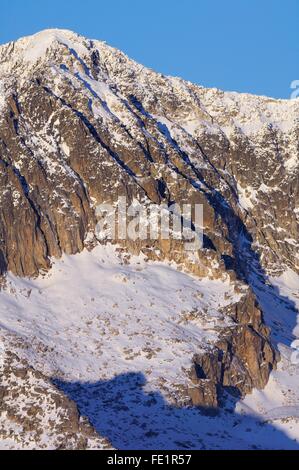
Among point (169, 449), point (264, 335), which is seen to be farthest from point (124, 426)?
point (264, 335)

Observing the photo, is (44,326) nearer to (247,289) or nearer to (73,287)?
(73,287)

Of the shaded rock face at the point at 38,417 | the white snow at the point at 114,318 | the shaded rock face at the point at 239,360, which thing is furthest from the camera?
the shaded rock face at the point at 239,360

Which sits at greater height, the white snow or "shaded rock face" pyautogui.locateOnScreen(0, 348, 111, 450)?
the white snow

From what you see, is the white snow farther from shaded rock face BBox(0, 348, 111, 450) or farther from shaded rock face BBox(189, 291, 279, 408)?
shaded rock face BBox(0, 348, 111, 450)

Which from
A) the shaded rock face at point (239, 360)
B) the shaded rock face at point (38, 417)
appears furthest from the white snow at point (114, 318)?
the shaded rock face at point (38, 417)

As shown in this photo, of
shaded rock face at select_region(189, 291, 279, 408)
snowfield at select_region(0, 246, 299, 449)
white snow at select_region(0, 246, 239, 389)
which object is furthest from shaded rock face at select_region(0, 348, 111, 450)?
shaded rock face at select_region(189, 291, 279, 408)

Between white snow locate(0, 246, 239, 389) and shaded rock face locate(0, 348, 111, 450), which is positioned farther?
white snow locate(0, 246, 239, 389)

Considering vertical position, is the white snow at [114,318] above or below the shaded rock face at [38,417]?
above

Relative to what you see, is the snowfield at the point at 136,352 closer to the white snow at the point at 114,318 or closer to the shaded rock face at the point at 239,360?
the white snow at the point at 114,318

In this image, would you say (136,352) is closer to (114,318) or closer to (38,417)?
(114,318)

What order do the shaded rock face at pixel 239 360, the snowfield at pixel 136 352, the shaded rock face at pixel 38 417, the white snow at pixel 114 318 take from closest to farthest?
the shaded rock face at pixel 38 417, the snowfield at pixel 136 352, the white snow at pixel 114 318, the shaded rock face at pixel 239 360

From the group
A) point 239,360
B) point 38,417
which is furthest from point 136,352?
point 38,417
